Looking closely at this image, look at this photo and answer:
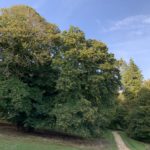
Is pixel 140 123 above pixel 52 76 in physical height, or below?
below


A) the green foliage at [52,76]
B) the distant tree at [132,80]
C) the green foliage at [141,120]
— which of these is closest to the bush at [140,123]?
the green foliage at [141,120]

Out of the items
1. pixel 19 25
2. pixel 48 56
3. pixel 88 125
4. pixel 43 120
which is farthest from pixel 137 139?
pixel 19 25

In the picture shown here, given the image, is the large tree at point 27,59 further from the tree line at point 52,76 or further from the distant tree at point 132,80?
the distant tree at point 132,80

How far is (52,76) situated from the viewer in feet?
63.8

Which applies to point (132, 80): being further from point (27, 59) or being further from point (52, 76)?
point (27, 59)

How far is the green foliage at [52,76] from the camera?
56.2 ft

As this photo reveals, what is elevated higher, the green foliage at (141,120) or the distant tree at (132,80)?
the distant tree at (132,80)

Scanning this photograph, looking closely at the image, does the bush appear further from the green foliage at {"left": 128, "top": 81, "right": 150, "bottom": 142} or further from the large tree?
the large tree

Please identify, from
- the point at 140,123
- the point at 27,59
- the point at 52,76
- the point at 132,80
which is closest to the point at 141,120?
the point at 140,123

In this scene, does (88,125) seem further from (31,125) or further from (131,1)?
(131,1)

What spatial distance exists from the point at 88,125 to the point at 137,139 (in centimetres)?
1127

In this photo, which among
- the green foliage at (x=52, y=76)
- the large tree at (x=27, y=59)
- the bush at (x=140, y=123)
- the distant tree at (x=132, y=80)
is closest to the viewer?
the green foliage at (x=52, y=76)

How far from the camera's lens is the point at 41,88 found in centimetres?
2014

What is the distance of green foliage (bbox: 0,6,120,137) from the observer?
56.2 ft
